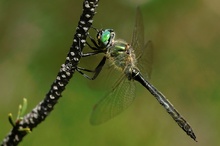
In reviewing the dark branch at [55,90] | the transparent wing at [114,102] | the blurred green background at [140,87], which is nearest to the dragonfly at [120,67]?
the transparent wing at [114,102]

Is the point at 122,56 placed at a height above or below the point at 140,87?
above

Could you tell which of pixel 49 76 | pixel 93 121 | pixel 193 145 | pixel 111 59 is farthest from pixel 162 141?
pixel 111 59

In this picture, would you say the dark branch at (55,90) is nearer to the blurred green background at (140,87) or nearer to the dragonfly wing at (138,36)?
the dragonfly wing at (138,36)

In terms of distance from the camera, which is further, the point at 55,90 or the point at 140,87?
the point at 140,87

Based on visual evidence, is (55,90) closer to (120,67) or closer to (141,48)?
(120,67)

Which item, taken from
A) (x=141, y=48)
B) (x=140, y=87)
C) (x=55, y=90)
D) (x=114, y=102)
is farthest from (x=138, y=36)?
Result: (x=140, y=87)

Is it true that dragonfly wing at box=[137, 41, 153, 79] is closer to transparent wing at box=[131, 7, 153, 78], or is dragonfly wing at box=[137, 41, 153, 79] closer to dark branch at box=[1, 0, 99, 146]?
transparent wing at box=[131, 7, 153, 78]
